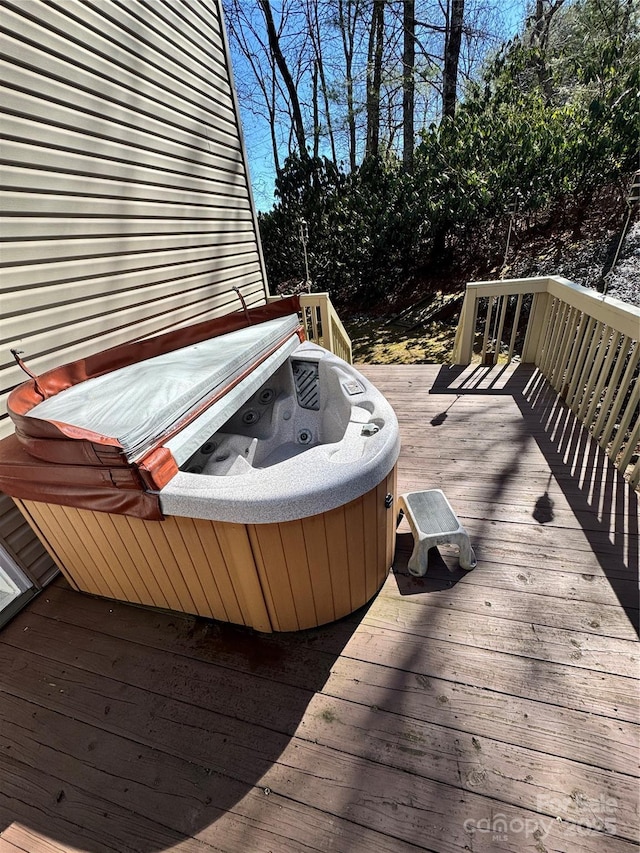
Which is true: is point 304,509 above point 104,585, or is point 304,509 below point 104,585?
above

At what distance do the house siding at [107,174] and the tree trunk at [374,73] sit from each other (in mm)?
6569

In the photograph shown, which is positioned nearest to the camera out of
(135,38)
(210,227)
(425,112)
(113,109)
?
(113,109)

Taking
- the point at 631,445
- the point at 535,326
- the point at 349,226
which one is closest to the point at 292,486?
the point at 631,445

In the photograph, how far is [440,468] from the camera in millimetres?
2635

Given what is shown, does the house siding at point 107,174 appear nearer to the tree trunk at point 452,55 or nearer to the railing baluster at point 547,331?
the railing baluster at point 547,331

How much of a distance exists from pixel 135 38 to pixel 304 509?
334 cm

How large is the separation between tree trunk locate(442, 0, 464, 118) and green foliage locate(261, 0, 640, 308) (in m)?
0.66

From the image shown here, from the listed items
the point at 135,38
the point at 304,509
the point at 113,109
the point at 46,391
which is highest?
the point at 135,38

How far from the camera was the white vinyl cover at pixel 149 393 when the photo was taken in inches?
55.2

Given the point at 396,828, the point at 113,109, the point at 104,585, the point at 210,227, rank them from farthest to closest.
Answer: the point at 210,227 → the point at 113,109 → the point at 104,585 → the point at 396,828

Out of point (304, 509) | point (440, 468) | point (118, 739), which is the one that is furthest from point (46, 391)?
point (440, 468)

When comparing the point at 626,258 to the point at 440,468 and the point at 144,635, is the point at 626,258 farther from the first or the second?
the point at 144,635

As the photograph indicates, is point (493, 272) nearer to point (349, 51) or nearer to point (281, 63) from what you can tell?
point (349, 51)

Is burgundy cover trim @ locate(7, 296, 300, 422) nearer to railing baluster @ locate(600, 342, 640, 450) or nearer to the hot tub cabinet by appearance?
the hot tub cabinet
